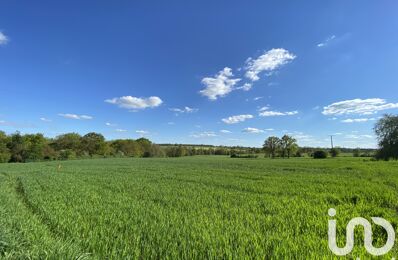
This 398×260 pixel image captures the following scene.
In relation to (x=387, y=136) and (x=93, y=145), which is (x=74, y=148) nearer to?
(x=93, y=145)

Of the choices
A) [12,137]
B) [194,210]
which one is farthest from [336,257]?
[12,137]

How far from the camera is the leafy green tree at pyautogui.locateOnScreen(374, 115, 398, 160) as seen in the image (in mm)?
58312

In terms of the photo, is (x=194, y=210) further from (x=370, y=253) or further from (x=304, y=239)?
(x=370, y=253)

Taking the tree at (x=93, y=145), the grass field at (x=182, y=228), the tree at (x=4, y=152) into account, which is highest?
the tree at (x=93, y=145)

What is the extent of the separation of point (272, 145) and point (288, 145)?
316 inches

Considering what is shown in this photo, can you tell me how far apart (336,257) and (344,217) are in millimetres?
3879

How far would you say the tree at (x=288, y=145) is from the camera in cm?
11194

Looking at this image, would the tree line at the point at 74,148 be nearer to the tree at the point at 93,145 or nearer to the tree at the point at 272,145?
the tree at the point at 93,145

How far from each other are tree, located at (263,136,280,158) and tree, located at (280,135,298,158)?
272 cm

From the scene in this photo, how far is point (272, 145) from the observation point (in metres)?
119
